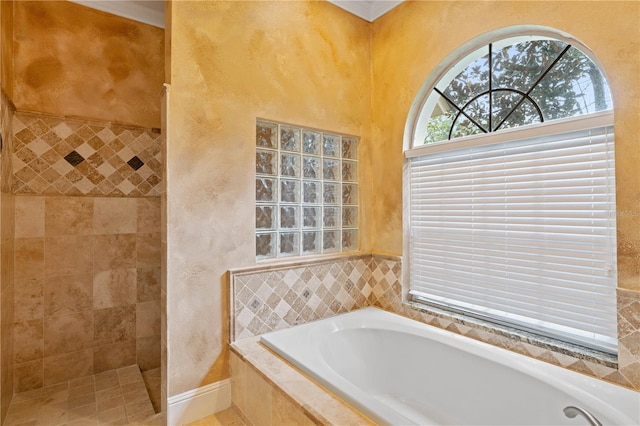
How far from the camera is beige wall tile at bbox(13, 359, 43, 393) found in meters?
2.08

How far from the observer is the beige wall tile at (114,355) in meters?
2.34

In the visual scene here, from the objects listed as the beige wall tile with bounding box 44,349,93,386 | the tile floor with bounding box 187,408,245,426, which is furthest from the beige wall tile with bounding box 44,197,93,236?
the tile floor with bounding box 187,408,245,426

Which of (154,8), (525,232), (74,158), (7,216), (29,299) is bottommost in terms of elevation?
(29,299)

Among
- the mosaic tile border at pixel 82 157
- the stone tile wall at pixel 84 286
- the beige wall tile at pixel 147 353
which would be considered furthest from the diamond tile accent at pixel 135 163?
the beige wall tile at pixel 147 353

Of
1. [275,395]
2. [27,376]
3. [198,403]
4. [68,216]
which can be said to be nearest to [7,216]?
[68,216]

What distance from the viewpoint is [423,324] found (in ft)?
7.02

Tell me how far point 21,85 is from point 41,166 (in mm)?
527

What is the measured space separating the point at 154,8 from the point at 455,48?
2.22 metres

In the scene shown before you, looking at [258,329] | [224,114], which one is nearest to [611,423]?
[258,329]

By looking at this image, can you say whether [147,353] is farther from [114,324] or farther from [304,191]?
[304,191]

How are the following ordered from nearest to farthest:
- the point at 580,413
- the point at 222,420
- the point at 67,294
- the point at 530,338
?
the point at 580,413 < the point at 530,338 < the point at 222,420 < the point at 67,294

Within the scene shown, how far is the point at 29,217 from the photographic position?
6.94 ft

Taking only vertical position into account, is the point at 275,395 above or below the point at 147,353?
above

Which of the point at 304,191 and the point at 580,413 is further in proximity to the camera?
the point at 304,191
